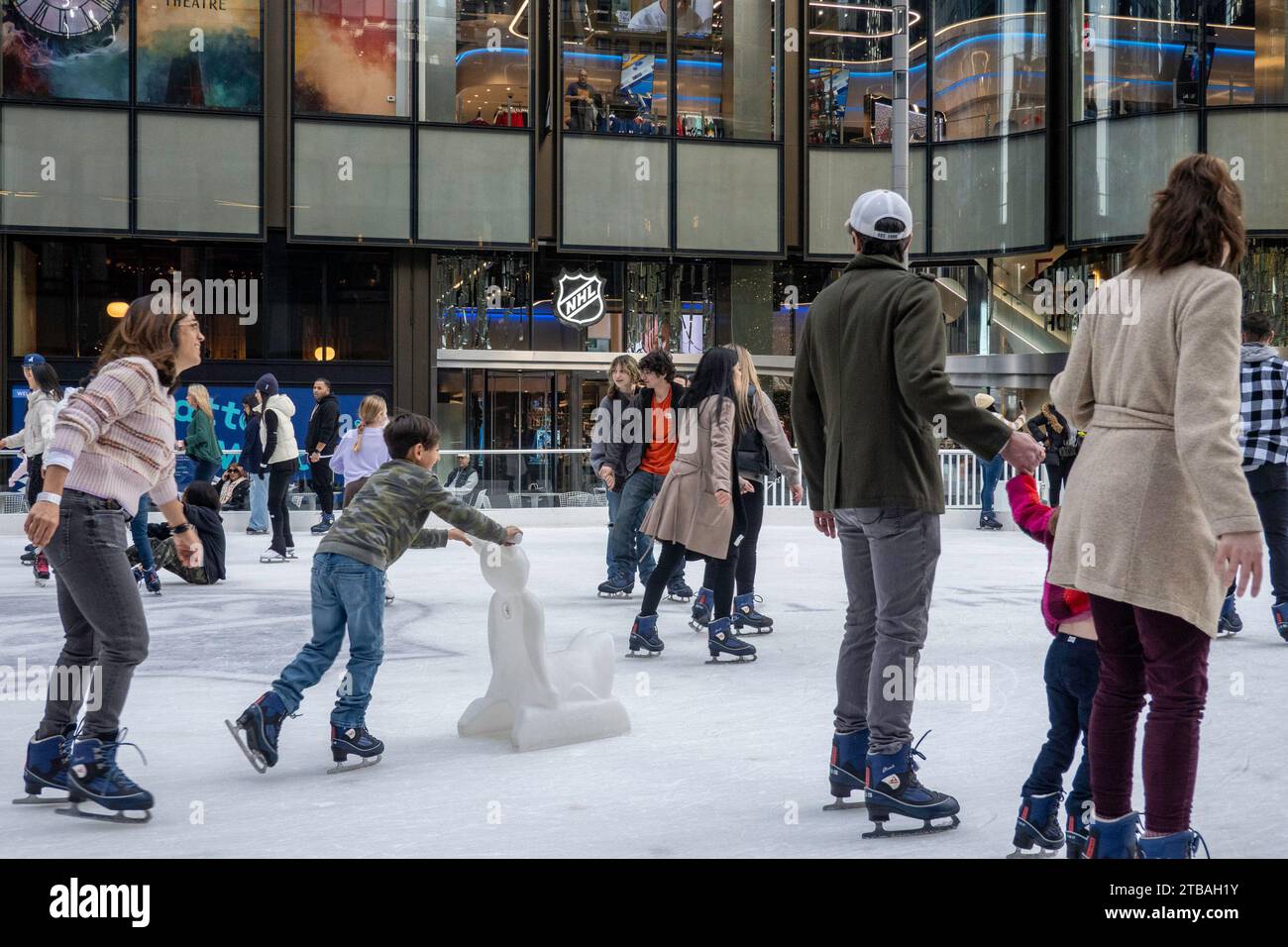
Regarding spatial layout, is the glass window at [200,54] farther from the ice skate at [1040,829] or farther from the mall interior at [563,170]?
the ice skate at [1040,829]

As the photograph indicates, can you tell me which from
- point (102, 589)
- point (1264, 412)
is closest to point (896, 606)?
point (102, 589)

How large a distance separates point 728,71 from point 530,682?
68.5 ft

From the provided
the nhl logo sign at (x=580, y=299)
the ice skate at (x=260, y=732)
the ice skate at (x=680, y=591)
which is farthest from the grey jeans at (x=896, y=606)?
the nhl logo sign at (x=580, y=299)

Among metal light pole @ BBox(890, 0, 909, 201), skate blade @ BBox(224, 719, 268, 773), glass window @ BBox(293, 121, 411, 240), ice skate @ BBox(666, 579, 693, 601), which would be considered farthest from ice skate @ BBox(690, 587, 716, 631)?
glass window @ BBox(293, 121, 411, 240)

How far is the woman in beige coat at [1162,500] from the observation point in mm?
2998

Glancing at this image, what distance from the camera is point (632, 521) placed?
1011 centimetres

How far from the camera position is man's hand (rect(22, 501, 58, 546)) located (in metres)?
4.04

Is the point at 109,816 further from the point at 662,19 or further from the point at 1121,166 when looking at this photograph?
the point at 1121,166

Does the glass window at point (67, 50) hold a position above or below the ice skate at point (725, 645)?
above

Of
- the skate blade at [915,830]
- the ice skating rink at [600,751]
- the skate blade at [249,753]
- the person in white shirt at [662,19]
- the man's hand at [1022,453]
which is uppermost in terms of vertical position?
the person in white shirt at [662,19]

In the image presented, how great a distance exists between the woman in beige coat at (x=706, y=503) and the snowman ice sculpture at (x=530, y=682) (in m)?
1.82
